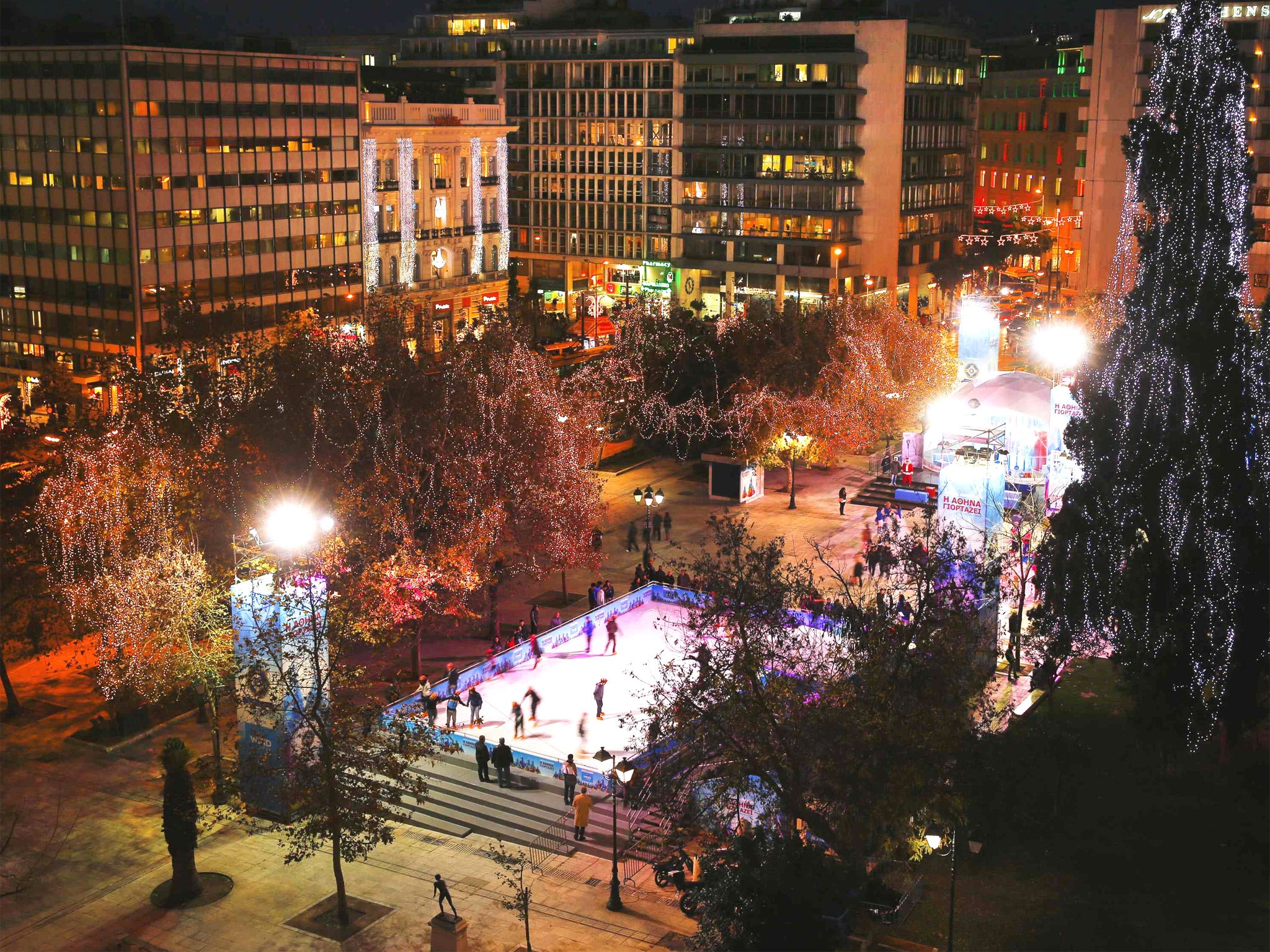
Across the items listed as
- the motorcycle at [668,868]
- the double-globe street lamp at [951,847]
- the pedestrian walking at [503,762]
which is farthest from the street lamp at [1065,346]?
the motorcycle at [668,868]

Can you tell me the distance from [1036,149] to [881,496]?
90.2 metres

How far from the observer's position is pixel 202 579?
→ 3838cm

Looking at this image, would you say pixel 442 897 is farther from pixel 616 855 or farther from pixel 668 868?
pixel 668 868

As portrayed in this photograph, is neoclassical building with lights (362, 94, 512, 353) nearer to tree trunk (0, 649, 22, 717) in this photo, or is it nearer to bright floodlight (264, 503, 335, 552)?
tree trunk (0, 649, 22, 717)

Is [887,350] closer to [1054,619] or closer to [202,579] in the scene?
[1054,619]

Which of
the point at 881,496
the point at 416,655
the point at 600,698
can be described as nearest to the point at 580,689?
the point at 600,698

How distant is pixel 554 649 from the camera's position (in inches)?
1797

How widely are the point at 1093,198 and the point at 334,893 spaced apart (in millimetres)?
80218

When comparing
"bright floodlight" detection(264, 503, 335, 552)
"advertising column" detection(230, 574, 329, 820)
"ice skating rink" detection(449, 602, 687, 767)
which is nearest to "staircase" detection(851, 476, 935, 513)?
"ice skating rink" detection(449, 602, 687, 767)

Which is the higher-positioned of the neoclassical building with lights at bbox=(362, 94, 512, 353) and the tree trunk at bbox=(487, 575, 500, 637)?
the neoclassical building with lights at bbox=(362, 94, 512, 353)

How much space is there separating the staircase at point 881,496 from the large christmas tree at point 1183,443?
2287 centimetres

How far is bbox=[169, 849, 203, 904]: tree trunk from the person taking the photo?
31.0 metres

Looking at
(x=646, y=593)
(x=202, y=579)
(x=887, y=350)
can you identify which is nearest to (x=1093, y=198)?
(x=887, y=350)

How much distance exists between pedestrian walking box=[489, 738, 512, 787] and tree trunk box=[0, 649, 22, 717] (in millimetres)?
15036
